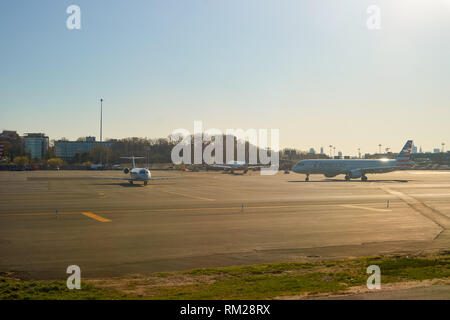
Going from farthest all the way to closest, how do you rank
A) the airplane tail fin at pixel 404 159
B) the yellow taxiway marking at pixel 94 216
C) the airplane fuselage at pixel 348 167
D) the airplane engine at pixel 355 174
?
the airplane tail fin at pixel 404 159 < the airplane fuselage at pixel 348 167 < the airplane engine at pixel 355 174 < the yellow taxiway marking at pixel 94 216

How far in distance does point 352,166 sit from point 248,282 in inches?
2816

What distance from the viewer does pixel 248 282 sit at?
11727mm

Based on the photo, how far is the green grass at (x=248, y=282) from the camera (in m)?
10.3

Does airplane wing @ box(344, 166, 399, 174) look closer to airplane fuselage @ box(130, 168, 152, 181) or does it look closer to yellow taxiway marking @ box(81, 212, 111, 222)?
airplane fuselage @ box(130, 168, 152, 181)

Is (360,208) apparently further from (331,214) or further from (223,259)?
(223,259)

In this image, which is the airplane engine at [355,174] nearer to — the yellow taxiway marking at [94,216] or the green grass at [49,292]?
the yellow taxiway marking at [94,216]

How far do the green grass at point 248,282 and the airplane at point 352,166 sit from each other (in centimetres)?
6396

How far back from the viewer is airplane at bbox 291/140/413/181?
78.3m

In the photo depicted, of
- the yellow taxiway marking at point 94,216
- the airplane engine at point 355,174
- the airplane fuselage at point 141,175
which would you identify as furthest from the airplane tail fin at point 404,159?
the yellow taxiway marking at point 94,216

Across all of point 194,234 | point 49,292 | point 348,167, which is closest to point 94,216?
point 194,234

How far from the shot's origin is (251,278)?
12.2m

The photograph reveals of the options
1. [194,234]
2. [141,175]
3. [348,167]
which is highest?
[348,167]

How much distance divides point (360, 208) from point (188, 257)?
20.4 meters

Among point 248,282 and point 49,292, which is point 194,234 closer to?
point 248,282
